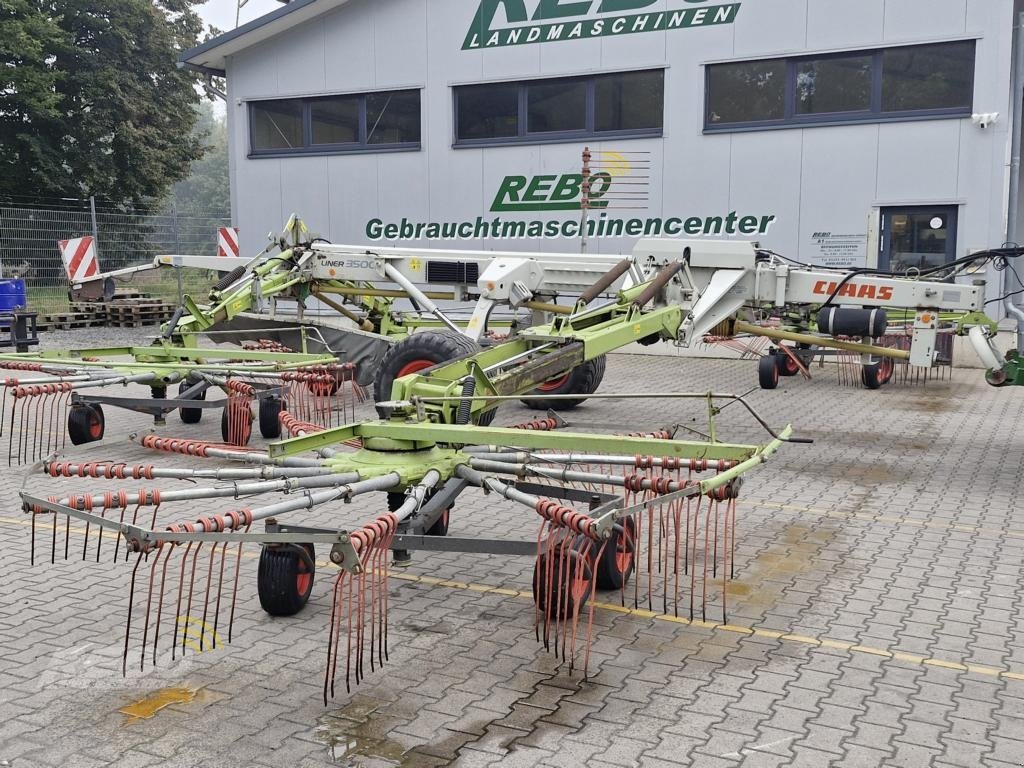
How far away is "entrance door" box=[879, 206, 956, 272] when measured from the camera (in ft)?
52.3

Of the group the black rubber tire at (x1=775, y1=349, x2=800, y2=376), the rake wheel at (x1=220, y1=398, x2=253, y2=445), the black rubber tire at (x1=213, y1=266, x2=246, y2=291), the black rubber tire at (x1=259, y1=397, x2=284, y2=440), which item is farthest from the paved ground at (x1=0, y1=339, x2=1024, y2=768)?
the black rubber tire at (x1=775, y1=349, x2=800, y2=376)

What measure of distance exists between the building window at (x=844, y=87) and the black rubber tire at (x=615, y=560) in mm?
12393

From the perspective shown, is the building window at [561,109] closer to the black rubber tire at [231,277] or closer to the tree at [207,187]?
the black rubber tire at [231,277]

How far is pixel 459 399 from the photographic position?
6336mm

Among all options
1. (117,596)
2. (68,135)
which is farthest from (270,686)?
(68,135)

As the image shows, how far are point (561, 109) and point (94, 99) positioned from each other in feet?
67.8

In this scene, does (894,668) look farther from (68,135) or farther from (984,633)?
(68,135)

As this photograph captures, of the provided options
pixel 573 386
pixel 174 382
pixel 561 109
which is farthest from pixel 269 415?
pixel 561 109

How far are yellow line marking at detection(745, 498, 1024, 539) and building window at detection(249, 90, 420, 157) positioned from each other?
13.4 metres

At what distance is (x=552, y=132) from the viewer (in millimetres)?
18609

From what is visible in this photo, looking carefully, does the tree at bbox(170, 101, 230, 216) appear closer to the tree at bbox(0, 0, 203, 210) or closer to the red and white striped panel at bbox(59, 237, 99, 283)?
the tree at bbox(0, 0, 203, 210)

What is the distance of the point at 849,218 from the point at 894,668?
1275cm

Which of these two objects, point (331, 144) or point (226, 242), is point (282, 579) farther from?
point (331, 144)

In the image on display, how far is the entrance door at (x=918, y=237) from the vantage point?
627 inches
